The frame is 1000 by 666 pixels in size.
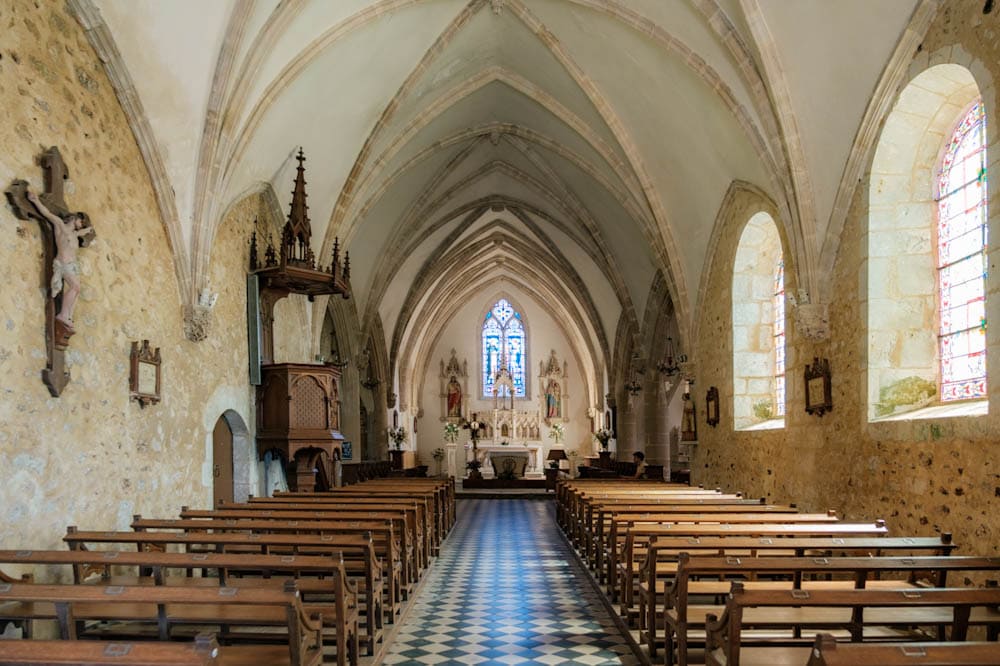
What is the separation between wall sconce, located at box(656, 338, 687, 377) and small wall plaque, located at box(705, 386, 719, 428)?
318cm

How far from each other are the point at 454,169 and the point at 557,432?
15419mm

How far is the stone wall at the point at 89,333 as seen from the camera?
699 cm

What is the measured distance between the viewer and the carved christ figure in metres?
7.34

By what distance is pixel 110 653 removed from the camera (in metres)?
3.08

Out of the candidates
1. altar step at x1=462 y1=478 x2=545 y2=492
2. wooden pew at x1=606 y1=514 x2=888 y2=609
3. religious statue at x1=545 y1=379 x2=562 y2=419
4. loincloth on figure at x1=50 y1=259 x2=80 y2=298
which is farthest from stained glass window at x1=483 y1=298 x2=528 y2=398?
loincloth on figure at x1=50 y1=259 x2=80 y2=298

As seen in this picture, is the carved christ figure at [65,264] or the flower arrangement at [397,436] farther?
the flower arrangement at [397,436]

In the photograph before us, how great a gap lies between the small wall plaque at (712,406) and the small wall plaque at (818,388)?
3.95m

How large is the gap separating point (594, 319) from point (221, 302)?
16.9 metres

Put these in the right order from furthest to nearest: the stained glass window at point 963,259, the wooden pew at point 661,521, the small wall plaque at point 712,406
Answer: the small wall plaque at point 712,406 < the stained glass window at point 963,259 < the wooden pew at point 661,521

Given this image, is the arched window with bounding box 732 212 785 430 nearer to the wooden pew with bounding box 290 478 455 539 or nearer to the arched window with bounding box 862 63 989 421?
the arched window with bounding box 862 63 989 421

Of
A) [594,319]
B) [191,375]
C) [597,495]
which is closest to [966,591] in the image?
[597,495]

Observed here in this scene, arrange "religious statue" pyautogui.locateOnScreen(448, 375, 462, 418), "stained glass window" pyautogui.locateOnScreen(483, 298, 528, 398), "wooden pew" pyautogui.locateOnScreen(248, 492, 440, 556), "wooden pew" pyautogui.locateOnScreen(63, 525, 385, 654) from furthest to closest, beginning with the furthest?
1. "stained glass window" pyautogui.locateOnScreen(483, 298, 528, 398)
2. "religious statue" pyautogui.locateOnScreen(448, 375, 462, 418)
3. "wooden pew" pyautogui.locateOnScreen(248, 492, 440, 556)
4. "wooden pew" pyautogui.locateOnScreen(63, 525, 385, 654)

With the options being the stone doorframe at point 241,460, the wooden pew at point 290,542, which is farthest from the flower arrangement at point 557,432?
the wooden pew at point 290,542

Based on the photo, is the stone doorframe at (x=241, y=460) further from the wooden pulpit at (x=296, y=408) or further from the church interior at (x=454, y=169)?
the wooden pulpit at (x=296, y=408)
